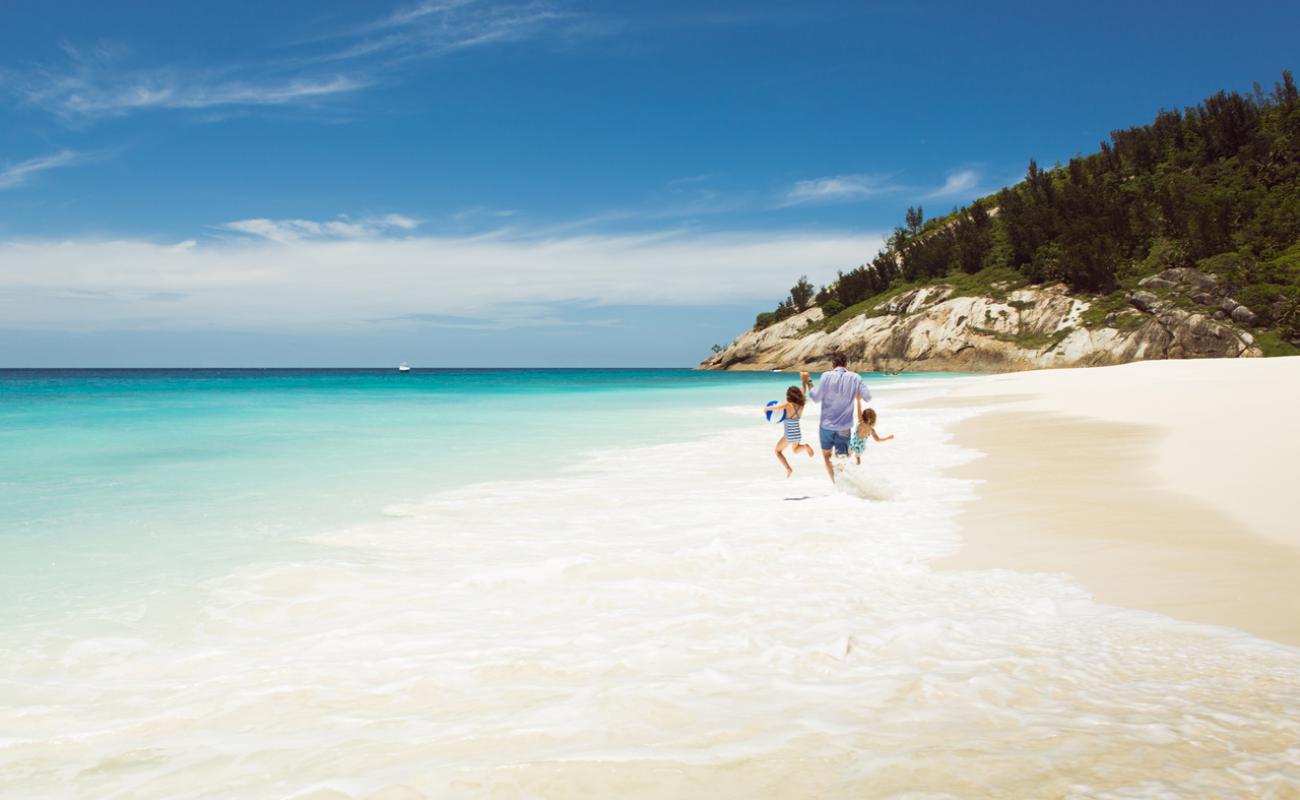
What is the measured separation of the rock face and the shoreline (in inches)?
1519

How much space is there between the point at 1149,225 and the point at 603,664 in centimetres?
9407

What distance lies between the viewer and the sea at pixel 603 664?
3.16 meters

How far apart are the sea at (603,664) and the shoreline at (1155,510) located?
44 centimetres

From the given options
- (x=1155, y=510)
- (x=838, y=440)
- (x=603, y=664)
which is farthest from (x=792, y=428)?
(x=603, y=664)

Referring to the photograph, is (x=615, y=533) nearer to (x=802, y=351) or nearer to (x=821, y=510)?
(x=821, y=510)

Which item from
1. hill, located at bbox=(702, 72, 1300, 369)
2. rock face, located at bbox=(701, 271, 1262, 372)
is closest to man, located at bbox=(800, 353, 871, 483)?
rock face, located at bbox=(701, 271, 1262, 372)

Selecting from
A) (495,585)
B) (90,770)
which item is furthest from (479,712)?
(495,585)

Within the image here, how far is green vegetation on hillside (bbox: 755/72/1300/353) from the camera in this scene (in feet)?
226

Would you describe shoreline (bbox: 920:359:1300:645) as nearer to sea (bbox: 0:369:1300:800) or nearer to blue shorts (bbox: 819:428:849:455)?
sea (bbox: 0:369:1300:800)

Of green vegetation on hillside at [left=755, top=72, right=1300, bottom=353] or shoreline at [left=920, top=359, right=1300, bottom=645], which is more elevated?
green vegetation on hillside at [left=755, top=72, right=1300, bottom=353]

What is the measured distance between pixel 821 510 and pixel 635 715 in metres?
5.78

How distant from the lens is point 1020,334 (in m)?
74.4

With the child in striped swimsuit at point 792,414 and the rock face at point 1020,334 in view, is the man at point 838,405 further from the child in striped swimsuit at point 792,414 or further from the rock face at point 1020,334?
the rock face at point 1020,334

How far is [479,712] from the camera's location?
3.85 m
